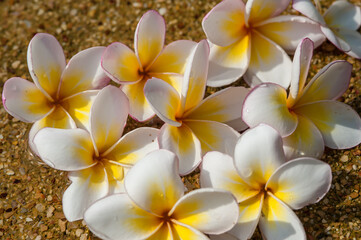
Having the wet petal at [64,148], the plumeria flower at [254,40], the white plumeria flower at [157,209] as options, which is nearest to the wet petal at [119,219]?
the white plumeria flower at [157,209]

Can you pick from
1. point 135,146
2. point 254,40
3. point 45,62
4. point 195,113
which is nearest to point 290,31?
point 254,40

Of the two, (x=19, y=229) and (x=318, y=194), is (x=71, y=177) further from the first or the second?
(x=318, y=194)

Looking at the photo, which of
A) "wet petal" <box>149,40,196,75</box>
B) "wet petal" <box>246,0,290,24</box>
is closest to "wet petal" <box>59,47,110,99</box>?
"wet petal" <box>149,40,196,75</box>

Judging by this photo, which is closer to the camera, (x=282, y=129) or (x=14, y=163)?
(x=282, y=129)

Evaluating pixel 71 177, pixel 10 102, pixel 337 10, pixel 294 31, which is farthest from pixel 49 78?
pixel 337 10

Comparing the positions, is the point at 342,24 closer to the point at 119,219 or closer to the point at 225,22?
the point at 225,22

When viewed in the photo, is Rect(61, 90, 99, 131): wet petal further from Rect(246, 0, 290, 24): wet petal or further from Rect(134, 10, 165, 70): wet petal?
Rect(246, 0, 290, 24): wet petal
